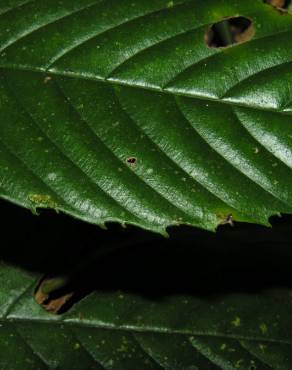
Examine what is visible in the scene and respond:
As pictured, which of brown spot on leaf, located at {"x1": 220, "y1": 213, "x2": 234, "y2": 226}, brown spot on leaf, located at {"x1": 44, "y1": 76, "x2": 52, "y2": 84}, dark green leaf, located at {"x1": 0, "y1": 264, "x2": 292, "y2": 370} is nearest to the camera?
brown spot on leaf, located at {"x1": 220, "y1": 213, "x2": 234, "y2": 226}

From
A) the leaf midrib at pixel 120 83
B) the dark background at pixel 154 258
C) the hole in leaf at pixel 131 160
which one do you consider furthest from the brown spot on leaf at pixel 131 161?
the dark background at pixel 154 258

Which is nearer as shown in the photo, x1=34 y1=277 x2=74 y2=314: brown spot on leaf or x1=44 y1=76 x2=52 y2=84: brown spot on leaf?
x1=44 y1=76 x2=52 y2=84: brown spot on leaf

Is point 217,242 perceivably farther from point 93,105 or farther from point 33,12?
point 33,12

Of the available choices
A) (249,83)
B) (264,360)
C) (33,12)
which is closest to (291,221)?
(264,360)

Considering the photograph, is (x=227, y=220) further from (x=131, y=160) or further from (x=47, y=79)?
(x=47, y=79)

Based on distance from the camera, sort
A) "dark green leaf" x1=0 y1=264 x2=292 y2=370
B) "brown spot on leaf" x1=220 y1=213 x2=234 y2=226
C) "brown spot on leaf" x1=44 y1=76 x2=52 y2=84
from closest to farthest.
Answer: "brown spot on leaf" x1=220 y1=213 x2=234 y2=226, "brown spot on leaf" x1=44 y1=76 x2=52 y2=84, "dark green leaf" x1=0 y1=264 x2=292 y2=370

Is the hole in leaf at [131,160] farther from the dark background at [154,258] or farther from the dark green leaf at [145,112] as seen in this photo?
the dark background at [154,258]

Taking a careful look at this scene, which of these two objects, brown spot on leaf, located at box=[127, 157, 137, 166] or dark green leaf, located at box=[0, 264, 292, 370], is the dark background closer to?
dark green leaf, located at box=[0, 264, 292, 370]

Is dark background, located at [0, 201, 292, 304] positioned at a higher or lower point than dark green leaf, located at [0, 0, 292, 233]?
lower

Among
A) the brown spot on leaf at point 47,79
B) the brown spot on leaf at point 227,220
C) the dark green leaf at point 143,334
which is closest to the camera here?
the brown spot on leaf at point 227,220

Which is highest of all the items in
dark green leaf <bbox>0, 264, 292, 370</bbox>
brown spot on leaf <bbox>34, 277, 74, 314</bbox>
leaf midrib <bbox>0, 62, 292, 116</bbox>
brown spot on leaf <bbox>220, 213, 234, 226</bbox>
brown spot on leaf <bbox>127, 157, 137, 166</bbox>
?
leaf midrib <bbox>0, 62, 292, 116</bbox>

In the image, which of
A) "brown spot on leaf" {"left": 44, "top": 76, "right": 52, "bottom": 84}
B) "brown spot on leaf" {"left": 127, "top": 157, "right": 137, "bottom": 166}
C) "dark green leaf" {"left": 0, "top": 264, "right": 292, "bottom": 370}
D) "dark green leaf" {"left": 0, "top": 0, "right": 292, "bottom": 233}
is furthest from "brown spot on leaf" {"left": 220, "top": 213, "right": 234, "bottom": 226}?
"dark green leaf" {"left": 0, "top": 264, "right": 292, "bottom": 370}
